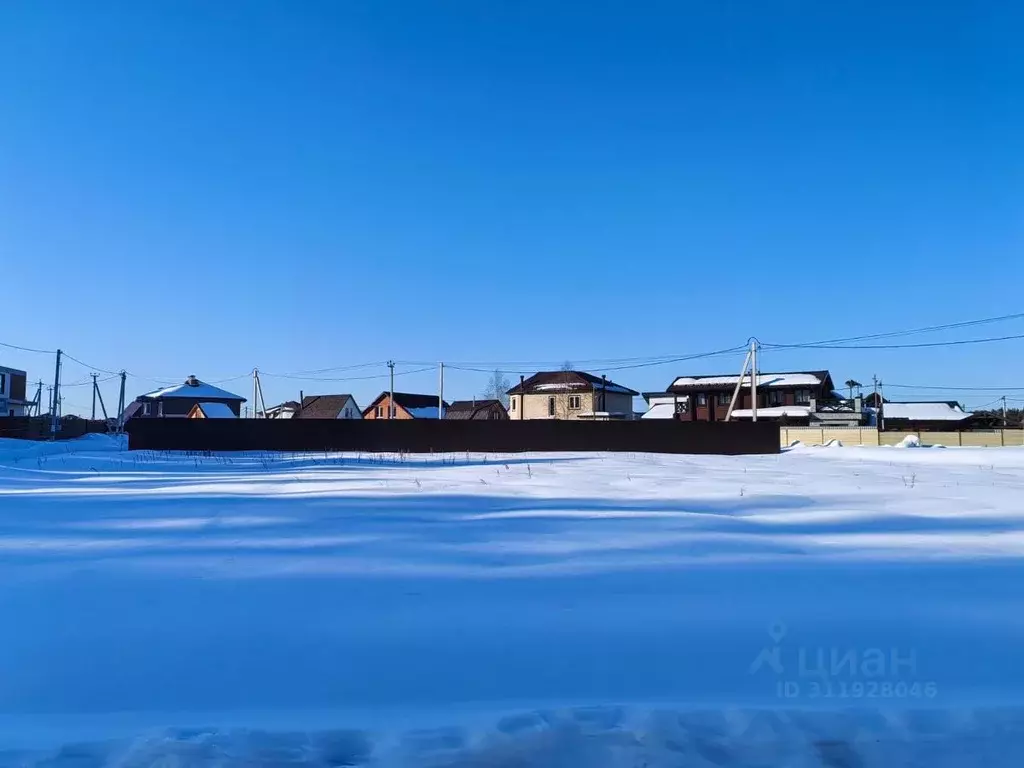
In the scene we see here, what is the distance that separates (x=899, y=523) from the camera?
20.0 feet

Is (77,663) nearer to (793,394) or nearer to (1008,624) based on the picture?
(1008,624)

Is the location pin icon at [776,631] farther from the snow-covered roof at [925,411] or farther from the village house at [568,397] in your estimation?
the snow-covered roof at [925,411]

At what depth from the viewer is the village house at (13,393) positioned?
173 ft

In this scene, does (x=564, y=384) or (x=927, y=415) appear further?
(x=927, y=415)

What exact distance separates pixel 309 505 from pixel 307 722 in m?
4.76

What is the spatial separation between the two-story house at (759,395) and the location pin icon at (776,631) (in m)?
46.3

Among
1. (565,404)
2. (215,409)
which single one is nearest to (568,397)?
(565,404)

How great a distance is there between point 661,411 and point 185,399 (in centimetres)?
3981

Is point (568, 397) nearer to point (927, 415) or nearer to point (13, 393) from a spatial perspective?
point (927, 415)

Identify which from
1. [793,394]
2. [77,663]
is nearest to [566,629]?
[77,663]

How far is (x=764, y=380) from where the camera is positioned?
5212 centimetres

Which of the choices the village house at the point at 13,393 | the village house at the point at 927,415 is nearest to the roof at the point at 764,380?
the village house at the point at 927,415

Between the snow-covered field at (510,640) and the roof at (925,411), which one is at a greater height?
the roof at (925,411)

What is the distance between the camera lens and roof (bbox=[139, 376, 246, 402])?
5359 cm
